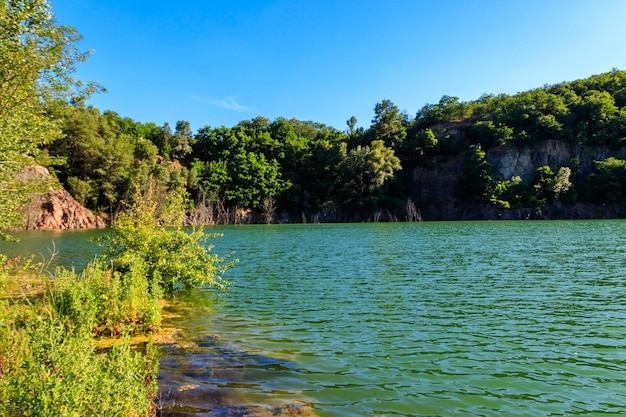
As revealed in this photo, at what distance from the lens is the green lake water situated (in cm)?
719

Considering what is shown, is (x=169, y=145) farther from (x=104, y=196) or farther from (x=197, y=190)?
(x=104, y=196)

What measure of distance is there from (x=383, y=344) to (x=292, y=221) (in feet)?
299

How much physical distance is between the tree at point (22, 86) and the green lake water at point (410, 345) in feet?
18.1

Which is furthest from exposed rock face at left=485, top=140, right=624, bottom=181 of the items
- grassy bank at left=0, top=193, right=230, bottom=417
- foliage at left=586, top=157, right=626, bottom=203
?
grassy bank at left=0, top=193, right=230, bottom=417

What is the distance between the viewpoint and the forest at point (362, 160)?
8319 cm

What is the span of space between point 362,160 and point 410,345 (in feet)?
296

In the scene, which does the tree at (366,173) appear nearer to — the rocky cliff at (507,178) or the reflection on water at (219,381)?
the rocky cliff at (507,178)

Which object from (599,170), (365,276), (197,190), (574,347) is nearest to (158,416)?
(574,347)

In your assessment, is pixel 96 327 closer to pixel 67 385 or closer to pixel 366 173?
pixel 67 385

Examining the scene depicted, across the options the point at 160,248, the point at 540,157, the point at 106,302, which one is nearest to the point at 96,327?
the point at 106,302

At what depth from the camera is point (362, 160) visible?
9844 centimetres

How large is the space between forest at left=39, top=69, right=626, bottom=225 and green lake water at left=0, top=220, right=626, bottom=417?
236ft

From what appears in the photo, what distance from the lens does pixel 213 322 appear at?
1279 centimetres

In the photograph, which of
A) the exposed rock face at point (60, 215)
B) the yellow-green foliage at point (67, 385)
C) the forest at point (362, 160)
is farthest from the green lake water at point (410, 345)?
the forest at point (362, 160)
